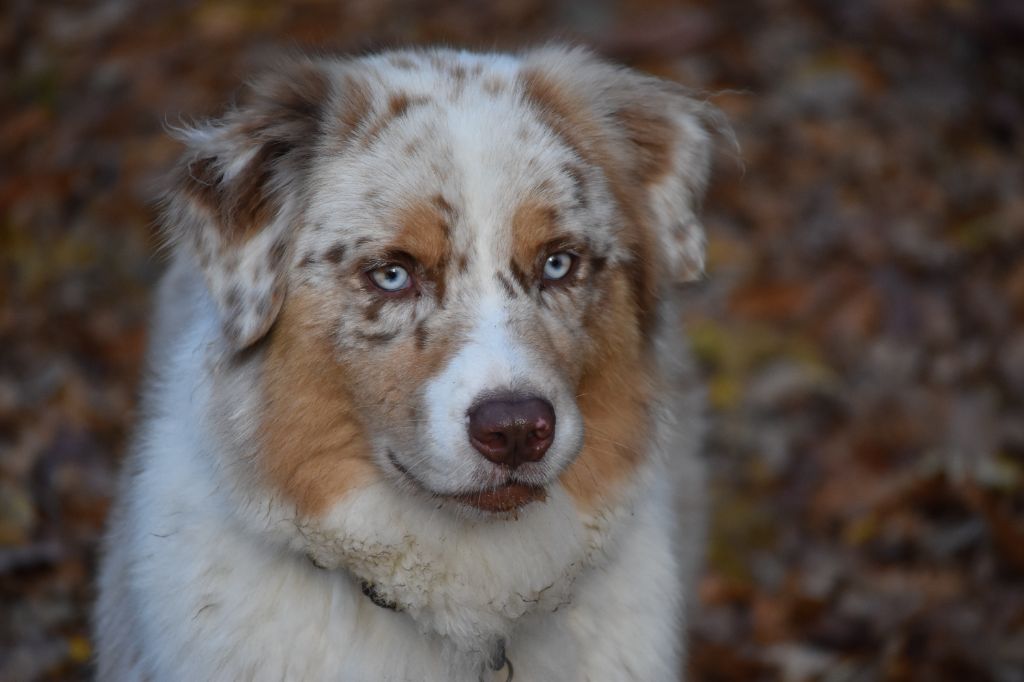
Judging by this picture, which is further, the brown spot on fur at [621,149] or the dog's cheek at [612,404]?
the brown spot on fur at [621,149]

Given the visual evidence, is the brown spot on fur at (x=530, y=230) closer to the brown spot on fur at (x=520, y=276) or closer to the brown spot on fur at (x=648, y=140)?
the brown spot on fur at (x=520, y=276)

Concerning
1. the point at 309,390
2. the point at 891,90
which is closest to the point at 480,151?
the point at 309,390

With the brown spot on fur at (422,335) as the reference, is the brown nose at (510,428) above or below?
below

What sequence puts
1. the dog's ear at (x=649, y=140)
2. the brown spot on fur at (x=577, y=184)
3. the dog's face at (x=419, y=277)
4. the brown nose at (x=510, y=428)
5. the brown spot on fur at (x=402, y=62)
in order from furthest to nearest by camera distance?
1. the dog's ear at (x=649, y=140)
2. the brown spot on fur at (x=402, y=62)
3. the brown spot on fur at (x=577, y=184)
4. the dog's face at (x=419, y=277)
5. the brown nose at (x=510, y=428)

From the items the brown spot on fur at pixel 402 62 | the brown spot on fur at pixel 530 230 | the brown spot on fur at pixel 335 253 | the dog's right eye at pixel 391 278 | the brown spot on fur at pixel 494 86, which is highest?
the brown spot on fur at pixel 402 62

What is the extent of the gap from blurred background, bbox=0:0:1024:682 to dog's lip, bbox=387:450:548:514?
4.29ft

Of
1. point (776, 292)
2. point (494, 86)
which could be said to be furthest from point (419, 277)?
point (776, 292)

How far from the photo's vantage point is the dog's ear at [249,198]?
3471 mm

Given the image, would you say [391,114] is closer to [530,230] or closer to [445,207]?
[445,207]

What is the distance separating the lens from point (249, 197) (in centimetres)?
352

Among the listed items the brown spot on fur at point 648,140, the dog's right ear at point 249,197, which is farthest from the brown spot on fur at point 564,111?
the dog's right ear at point 249,197

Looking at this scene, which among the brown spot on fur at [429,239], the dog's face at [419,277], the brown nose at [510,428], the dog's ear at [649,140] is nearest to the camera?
the brown nose at [510,428]

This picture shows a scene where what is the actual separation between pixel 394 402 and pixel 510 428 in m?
0.40

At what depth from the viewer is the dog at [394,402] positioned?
3.38m
